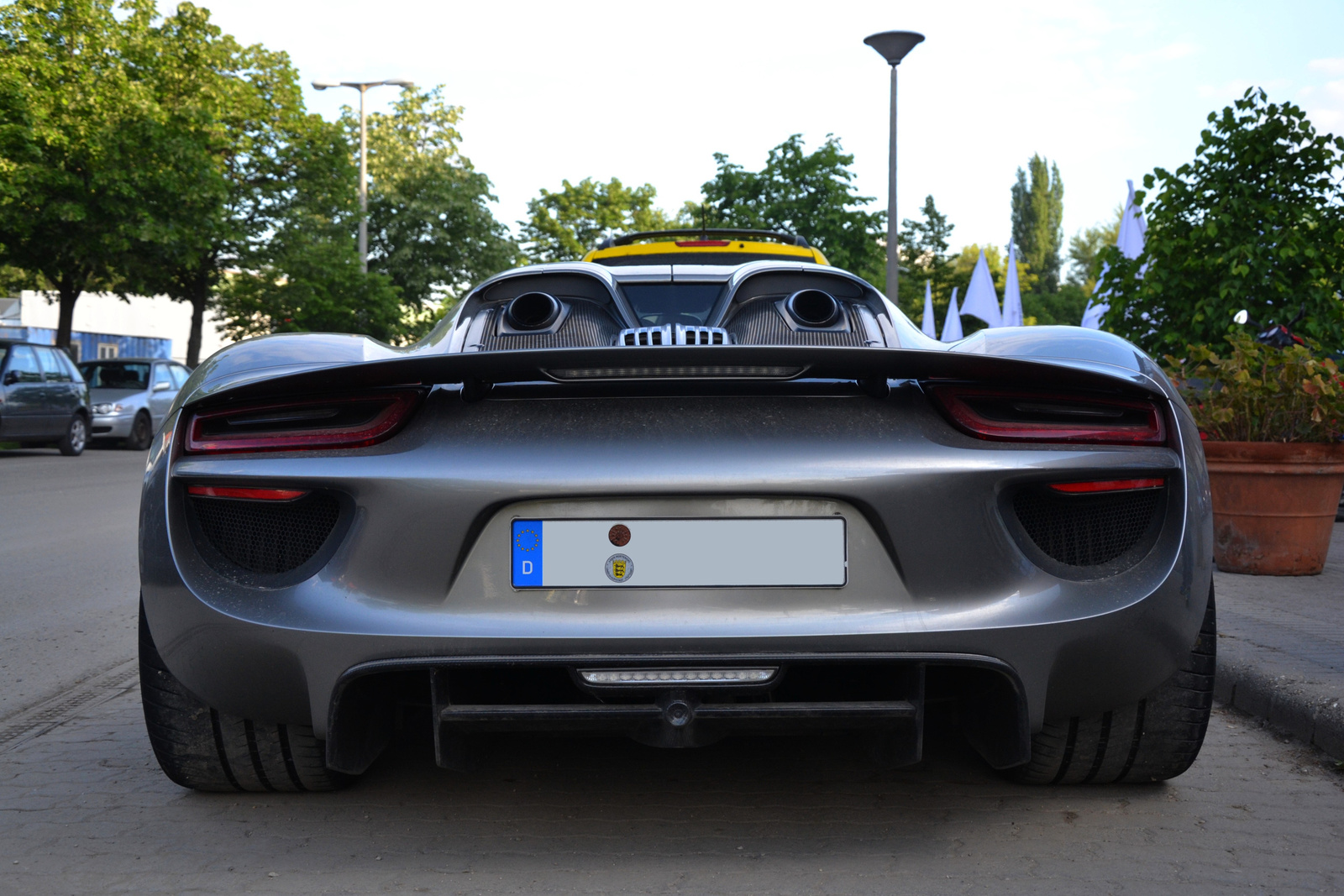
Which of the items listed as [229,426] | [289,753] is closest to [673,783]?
[289,753]

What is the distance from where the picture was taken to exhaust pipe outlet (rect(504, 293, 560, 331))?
3338mm

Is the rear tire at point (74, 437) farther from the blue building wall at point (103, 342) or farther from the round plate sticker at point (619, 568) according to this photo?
the blue building wall at point (103, 342)

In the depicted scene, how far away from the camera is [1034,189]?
109625 mm

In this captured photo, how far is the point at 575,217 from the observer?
56594 mm

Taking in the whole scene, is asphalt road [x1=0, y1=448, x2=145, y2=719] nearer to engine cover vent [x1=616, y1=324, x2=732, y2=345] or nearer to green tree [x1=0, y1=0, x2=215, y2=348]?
engine cover vent [x1=616, y1=324, x2=732, y2=345]

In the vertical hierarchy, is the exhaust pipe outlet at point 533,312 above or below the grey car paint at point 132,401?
above

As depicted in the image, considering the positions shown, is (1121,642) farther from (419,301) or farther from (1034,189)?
(1034,189)

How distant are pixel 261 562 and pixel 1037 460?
58.8 inches

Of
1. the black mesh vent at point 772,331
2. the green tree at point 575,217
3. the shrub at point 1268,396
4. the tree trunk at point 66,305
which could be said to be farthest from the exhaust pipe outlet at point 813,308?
the green tree at point 575,217

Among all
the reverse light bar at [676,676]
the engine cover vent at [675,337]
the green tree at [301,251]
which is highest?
the green tree at [301,251]

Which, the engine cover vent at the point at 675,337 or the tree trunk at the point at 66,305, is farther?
the tree trunk at the point at 66,305

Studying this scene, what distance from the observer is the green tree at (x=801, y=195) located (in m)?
25.9

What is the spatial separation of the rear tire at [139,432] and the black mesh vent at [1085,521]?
21941 mm

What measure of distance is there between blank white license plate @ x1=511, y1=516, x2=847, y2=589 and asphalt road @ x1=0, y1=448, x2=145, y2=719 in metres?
2.41
